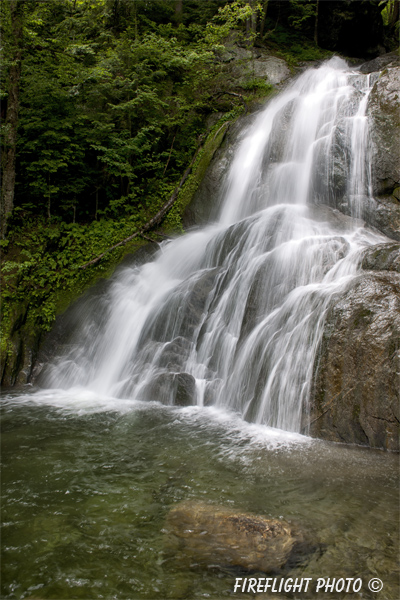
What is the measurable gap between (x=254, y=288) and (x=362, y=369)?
2.63 metres

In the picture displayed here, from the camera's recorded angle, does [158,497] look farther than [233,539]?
Yes

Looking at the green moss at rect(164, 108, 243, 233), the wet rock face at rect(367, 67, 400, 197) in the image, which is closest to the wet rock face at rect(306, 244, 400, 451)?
the wet rock face at rect(367, 67, 400, 197)

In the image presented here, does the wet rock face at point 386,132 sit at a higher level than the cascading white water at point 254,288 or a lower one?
higher

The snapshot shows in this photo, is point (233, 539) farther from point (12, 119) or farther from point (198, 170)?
point (198, 170)

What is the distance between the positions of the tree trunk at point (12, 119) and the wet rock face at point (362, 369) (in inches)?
322

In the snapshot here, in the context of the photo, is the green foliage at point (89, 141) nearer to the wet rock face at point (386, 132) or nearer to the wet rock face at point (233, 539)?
the wet rock face at point (386, 132)

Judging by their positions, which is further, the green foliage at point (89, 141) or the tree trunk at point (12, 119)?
the green foliage at point (89, 141)

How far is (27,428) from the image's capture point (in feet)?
18.6

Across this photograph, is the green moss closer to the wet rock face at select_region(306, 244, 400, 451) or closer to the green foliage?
the green foliage

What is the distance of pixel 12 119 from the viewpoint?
9.87 m

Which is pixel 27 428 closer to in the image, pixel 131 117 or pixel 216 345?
pixel 216 345

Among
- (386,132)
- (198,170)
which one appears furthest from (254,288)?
(198,170)

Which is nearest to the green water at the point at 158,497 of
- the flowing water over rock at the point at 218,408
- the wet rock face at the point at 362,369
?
the flowing water over rock at the point at 218,408

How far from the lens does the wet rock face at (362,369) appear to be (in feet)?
15.8
